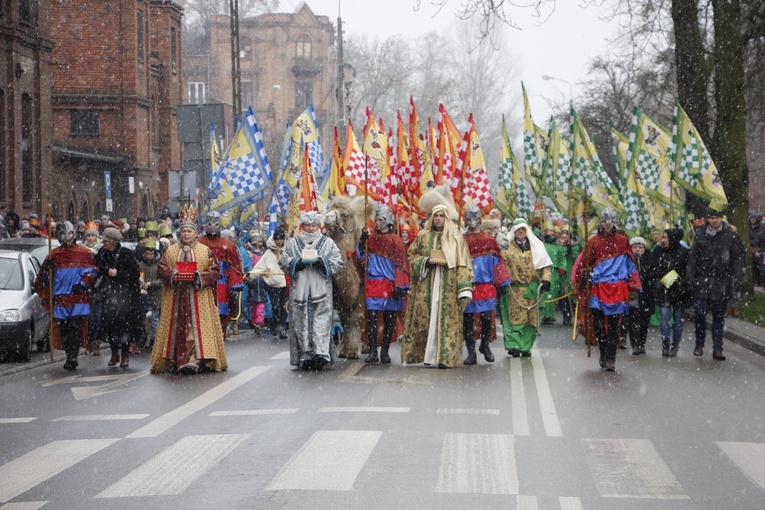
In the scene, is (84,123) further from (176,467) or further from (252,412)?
(176,467)

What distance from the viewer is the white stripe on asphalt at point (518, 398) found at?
9875mm

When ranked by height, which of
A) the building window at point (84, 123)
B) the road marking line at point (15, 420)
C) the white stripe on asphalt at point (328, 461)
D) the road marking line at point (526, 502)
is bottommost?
the road marking line at point (15, 420)

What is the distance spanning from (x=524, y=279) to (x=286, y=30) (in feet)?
227

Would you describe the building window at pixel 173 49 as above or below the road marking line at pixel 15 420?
above

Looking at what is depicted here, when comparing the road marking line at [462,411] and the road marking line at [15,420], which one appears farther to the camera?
the road marking line at [15,420]

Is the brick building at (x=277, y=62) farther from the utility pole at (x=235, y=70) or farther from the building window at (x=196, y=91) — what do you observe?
the utility pole at (x=235, y=70)

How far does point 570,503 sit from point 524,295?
8.94 metres

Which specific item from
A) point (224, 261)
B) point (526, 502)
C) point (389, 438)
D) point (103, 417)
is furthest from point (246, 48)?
point (526, 502)

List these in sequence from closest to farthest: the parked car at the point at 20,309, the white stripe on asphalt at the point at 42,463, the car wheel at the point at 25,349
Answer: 1. the white stripe on asphalt at the point at 42,463
2. the parked car at the point at 20,309
3. the car wheel at the point at 25,349

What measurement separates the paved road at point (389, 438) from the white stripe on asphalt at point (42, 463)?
0.02 m

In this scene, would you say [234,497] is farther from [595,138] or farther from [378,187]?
[595,138]

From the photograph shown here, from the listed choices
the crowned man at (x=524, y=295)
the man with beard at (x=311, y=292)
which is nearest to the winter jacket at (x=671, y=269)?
the crowned man at (x=524, y=295)

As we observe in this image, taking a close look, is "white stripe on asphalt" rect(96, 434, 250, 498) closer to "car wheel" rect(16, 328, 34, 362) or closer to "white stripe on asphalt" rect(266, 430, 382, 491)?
"white stripe on asphalt" rect(266, 430, 382, 491)

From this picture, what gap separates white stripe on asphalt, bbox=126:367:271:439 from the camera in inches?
391
